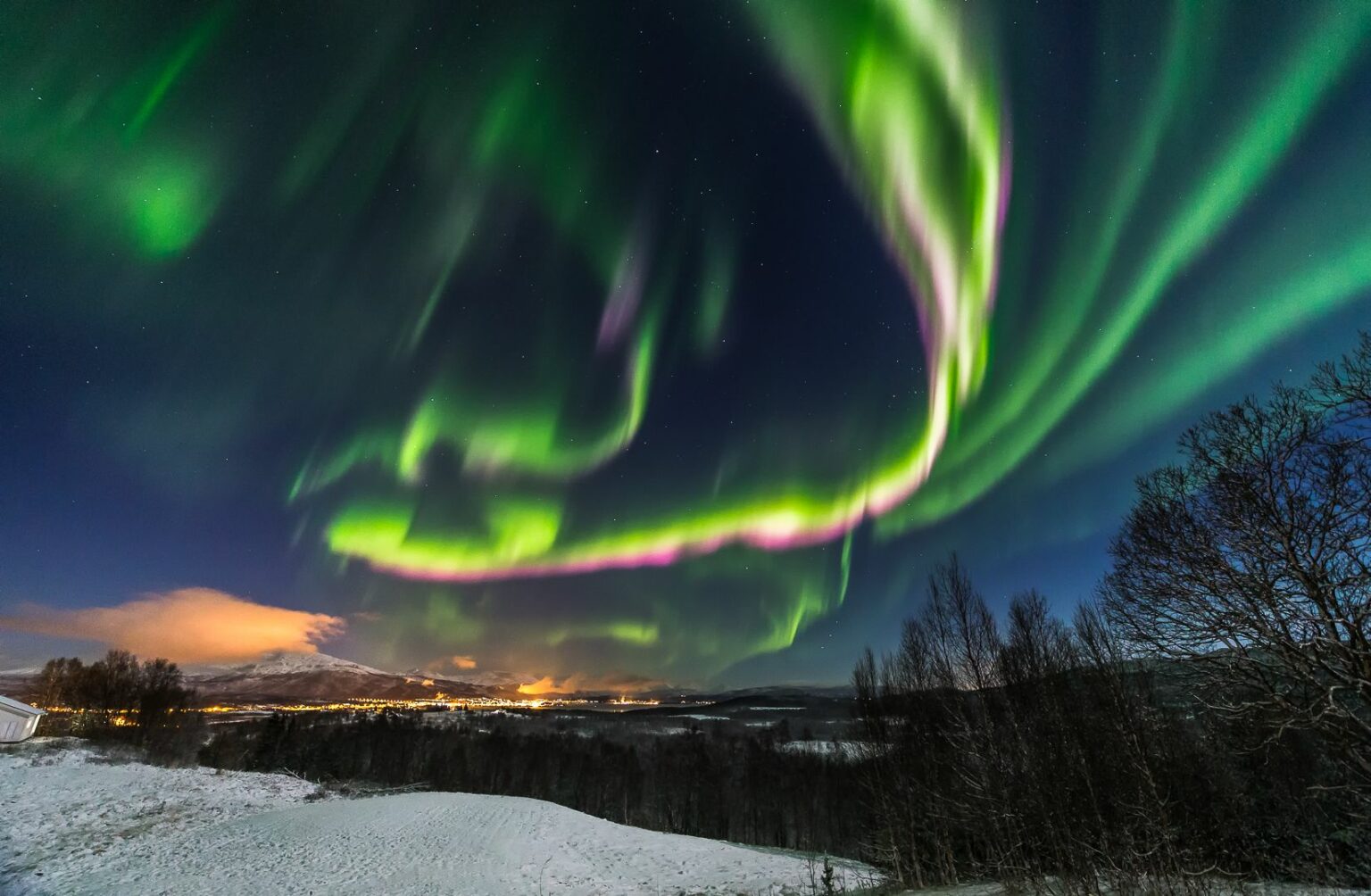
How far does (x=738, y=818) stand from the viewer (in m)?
94.9

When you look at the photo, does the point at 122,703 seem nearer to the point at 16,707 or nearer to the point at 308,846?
the point at 308,846

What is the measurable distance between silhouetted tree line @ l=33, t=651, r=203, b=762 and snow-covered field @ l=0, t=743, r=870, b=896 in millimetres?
46648

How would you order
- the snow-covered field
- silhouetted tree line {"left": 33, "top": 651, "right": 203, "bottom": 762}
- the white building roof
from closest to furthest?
the white building roof
the snow-covered field
silhouetted tree line {"left": 33, "top": 651, "right": 203, "bottom": 762}

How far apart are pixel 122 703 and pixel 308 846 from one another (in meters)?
94.6

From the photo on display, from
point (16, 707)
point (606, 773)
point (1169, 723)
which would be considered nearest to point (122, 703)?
point (606, 773)

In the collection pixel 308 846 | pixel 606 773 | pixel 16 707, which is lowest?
pixel 606 773

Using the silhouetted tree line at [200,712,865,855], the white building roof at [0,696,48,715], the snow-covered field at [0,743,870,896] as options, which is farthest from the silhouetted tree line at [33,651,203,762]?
the white building roof at [0,696,48,715]

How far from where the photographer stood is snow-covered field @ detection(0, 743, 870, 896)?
24109 mm

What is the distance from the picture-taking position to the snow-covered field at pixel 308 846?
24109 mm

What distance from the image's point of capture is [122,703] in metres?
89.7

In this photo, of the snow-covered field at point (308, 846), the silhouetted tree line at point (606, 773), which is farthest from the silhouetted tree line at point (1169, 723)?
the silhouetted tree line at point (606, 773)

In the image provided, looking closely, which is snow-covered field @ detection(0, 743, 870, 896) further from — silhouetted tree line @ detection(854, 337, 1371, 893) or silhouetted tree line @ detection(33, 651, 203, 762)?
silhouetted tree line @ detection(33, 651, 203, 762)

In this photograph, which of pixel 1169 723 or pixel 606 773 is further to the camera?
pixel 606 773

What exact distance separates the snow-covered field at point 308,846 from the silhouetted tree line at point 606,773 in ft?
130
